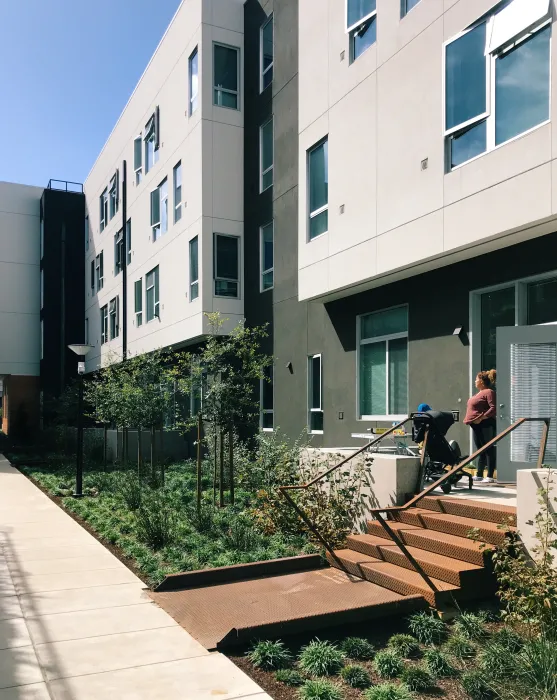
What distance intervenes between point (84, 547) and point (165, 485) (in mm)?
5021

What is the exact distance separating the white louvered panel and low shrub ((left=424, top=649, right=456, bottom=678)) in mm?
3990

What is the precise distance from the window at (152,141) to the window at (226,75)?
4213mm

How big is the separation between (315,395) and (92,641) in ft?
36.6

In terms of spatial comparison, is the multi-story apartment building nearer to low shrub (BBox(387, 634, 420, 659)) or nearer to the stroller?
the stroller

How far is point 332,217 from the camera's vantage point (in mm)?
13711

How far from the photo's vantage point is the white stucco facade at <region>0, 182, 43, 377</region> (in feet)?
129

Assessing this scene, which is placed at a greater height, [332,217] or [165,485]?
[332,217]

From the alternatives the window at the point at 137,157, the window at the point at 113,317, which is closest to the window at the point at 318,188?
the window at the point at 137,157

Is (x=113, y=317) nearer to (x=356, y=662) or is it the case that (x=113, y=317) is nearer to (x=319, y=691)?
(x=356, y=662)

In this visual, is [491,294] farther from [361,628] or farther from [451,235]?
[361,628]

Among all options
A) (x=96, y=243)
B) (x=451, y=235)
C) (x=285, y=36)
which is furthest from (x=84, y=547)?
(x=96, y=243)

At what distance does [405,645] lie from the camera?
5590 mm

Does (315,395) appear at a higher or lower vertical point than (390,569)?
higher

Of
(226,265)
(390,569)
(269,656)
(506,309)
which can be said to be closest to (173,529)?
(390,569)
